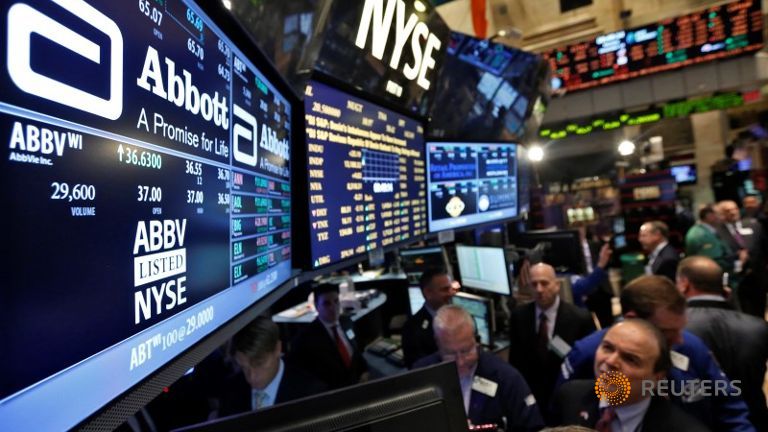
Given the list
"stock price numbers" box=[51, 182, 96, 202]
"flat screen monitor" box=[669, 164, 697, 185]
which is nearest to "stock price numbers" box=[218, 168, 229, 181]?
"stock price numbers" box=[51, 182, 96, 202]

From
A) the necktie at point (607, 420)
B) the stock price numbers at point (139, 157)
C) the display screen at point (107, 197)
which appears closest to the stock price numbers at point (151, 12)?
the display screen at point (107, 197)

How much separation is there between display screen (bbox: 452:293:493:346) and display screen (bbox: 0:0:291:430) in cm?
237

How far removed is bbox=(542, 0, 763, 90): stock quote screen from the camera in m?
6.35

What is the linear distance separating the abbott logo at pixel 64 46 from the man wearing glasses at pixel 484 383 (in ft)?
5.84

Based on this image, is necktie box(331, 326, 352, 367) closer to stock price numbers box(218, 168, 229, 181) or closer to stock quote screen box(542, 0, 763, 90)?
stock price numbers box(218, 168, 229, 181)

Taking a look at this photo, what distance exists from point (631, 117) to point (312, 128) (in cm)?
816

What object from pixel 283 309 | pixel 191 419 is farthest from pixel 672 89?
pixel 191 419

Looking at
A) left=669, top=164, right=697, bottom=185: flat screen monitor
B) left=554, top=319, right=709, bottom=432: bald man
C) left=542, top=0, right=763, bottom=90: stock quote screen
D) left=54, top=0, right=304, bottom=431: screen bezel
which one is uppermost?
left=542, top=0, right=763, bottom=90: stock quote screen

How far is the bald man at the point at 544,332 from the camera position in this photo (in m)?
2.74

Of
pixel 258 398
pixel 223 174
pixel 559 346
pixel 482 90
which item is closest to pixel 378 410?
pixel 223 174

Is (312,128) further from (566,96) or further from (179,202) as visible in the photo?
(566,96)

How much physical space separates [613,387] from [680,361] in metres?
0.57

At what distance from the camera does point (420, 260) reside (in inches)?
165

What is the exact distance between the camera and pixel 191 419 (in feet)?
7.91
